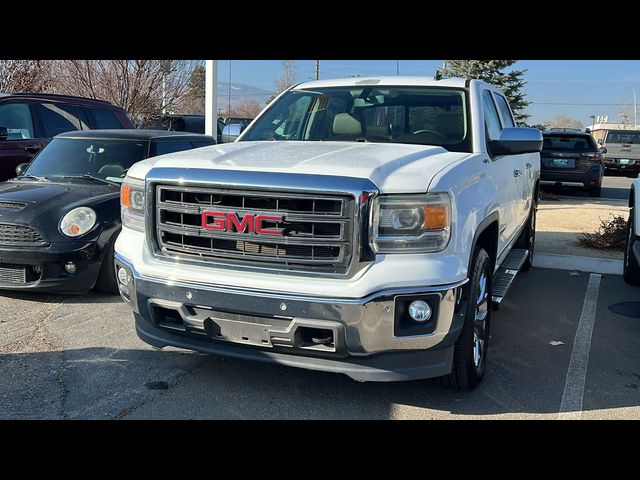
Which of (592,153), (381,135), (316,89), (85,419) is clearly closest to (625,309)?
(381,135)

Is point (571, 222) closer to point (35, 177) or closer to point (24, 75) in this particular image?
point (35, 177)

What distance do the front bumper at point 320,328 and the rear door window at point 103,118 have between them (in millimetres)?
6677

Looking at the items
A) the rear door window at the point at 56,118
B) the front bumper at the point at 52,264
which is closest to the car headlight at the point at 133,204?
the front bumper at the point at 52,264

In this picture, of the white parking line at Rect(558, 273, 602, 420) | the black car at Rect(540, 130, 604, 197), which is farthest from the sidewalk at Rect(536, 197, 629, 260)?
the white parking line at Rect(558, 273, 602, 420)

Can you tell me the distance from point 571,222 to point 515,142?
7742mm

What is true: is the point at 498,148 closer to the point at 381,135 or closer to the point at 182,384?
the point at 381,135

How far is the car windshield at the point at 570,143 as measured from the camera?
50.3 ft

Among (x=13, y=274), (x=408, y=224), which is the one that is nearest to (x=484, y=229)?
(x=408, y=224)

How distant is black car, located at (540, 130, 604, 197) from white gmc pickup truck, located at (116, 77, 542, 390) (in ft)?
41.3

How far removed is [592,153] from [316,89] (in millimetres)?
12262

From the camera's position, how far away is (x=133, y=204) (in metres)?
3.76

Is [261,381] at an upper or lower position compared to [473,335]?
lower

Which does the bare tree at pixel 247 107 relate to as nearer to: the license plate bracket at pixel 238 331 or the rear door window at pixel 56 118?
the rear door window at pixel 56 118
